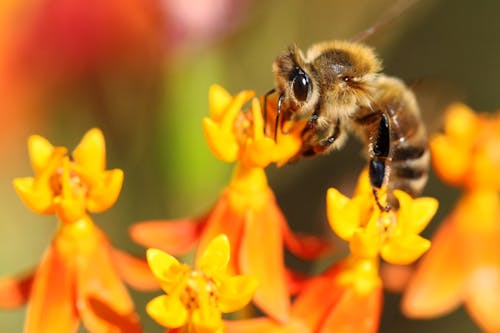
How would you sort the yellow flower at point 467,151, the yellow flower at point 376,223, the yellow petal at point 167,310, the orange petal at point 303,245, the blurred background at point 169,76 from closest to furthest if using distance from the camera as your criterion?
the yellow petal at point 167,310 < the yellow flower at point 376,223 < the orange petal at point 303,245 < the yellow flower at point 467,151 < the blurred background at point 169,76

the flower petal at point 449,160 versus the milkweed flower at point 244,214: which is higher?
the milkweed flower at point 244,214

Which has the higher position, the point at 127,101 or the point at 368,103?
the point at 127,101

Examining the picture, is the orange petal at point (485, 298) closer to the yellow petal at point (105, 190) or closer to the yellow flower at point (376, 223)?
the yellow flower at point (376, 223)

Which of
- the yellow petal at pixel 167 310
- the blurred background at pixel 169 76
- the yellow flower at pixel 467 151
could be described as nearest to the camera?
the yellow petal at pixel 167 310

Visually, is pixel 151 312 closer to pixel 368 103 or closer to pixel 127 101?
pixel 368 103

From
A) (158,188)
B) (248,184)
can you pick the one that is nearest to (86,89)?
(158,188)

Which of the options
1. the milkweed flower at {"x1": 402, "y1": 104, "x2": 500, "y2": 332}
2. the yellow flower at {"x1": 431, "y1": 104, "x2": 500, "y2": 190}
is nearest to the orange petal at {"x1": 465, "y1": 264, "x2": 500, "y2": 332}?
the milkweed flower at {"x1": 402, "y1": 104, "x2": 500, "y2": 332}

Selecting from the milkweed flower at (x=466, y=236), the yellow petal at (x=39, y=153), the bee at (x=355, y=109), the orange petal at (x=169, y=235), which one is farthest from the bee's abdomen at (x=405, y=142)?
the yellow petal at (x=39, y=153)
